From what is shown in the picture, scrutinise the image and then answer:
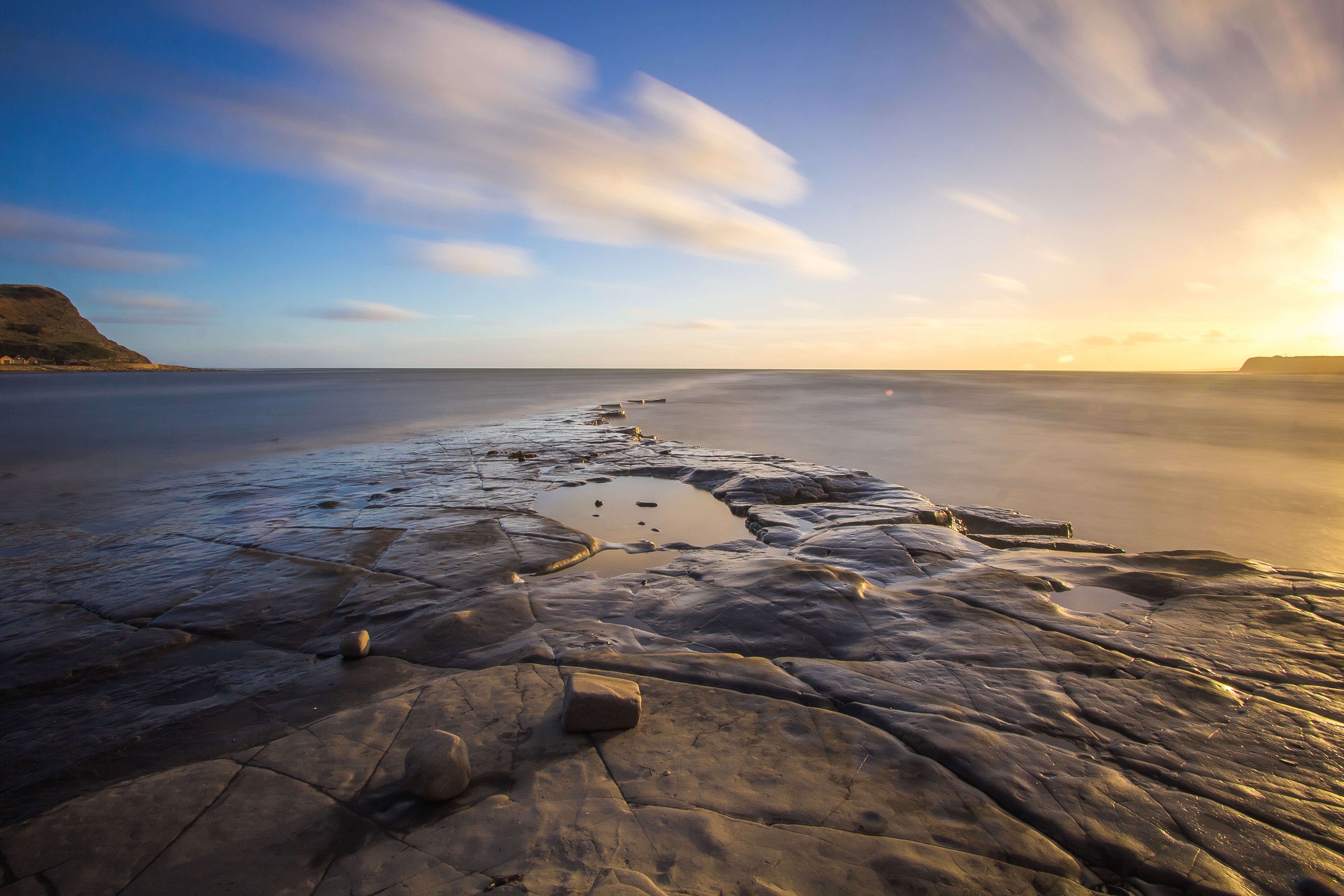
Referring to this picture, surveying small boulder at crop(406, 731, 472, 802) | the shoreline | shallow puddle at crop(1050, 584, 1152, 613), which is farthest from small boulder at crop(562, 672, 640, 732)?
the shoreline

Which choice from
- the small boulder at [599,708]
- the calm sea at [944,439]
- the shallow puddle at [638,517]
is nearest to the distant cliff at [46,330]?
the calm sea at [944,439]

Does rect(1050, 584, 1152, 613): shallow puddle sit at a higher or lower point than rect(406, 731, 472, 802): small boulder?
lower

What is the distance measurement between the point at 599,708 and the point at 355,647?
89.4 inches

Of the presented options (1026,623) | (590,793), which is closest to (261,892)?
(590,793)

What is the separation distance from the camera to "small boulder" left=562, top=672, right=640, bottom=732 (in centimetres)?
305

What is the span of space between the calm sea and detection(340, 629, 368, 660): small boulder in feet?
34.0

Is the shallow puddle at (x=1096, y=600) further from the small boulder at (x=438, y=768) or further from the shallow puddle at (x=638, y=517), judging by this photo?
the small boulder at (x=438, y=768)

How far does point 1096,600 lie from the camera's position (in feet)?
17.1

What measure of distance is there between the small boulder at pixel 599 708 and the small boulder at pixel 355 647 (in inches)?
79.6

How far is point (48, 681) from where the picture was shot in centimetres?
386

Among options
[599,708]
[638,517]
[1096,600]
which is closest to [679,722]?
[599,708]

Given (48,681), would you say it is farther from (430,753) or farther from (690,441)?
(690,441)

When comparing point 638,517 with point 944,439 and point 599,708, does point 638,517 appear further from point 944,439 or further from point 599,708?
point 944,439

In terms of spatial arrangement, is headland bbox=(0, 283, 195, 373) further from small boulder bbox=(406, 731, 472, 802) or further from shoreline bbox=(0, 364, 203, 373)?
small boulder bbox=(406, 731, 472, 802)
